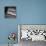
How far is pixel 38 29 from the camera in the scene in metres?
3.46

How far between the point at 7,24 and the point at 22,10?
21.4 inches

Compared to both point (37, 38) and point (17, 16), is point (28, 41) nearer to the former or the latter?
point (37, 38)

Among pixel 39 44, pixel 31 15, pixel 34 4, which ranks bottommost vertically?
pixel 39 44

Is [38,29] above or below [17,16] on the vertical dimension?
below

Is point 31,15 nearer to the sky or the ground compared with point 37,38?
nearer to the sky

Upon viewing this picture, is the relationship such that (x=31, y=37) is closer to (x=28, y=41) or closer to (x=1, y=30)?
(x=28, y=41)

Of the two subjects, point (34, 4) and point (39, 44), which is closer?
point (39, 44)

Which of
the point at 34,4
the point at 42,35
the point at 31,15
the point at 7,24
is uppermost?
the point at 34,4

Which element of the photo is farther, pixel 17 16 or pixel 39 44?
pixel 17 16

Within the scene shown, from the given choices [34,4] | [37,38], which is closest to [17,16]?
[34,4]

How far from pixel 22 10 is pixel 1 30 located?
2.52 ft

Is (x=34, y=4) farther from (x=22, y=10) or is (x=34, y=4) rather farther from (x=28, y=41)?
(x=28, y=41)

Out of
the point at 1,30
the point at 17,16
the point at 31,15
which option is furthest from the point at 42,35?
→ the point at 1,30

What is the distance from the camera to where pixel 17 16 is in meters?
3.57
